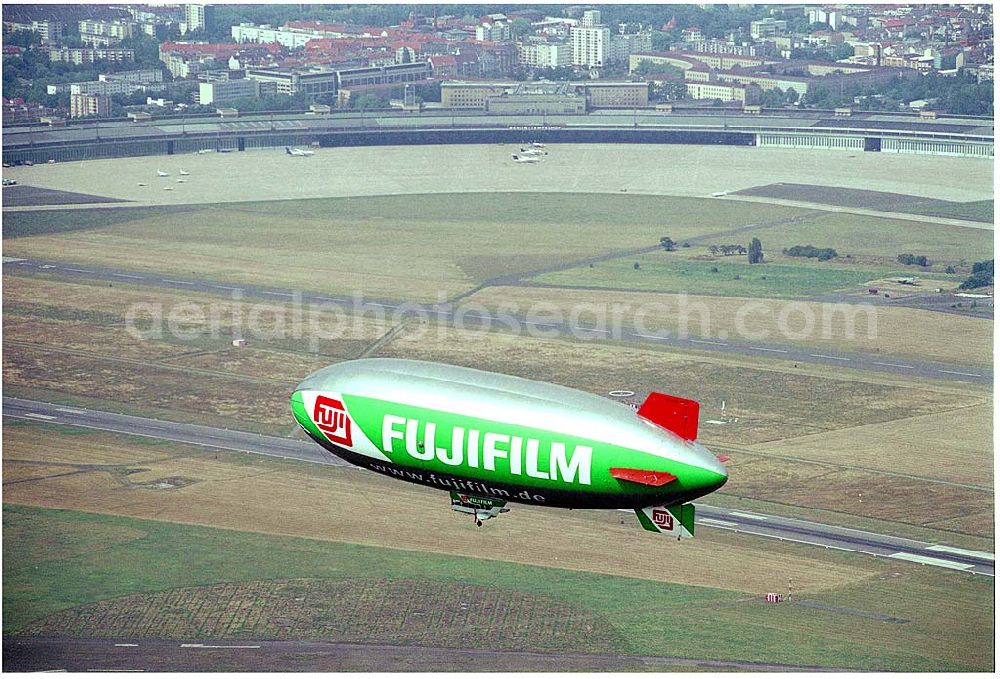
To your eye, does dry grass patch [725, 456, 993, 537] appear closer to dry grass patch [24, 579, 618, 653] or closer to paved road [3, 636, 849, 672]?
dry grass patch [24, 579, 618, 653]

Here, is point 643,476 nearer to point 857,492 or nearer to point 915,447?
point 857,492

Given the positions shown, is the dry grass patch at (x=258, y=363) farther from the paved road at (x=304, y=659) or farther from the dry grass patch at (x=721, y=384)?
the paved road at (x=304, y=659)

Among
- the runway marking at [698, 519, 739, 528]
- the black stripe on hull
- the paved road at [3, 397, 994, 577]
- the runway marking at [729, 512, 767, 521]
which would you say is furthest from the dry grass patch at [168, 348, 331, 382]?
the black stripe on hull

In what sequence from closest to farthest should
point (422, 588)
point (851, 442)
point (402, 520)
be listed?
1. point (422, 588)
2. point (402, 520)
3. point (851, 442)

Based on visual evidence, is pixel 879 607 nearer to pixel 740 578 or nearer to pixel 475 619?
pixel 740 578

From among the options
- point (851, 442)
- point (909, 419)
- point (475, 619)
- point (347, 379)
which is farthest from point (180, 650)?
point (909, 419)
